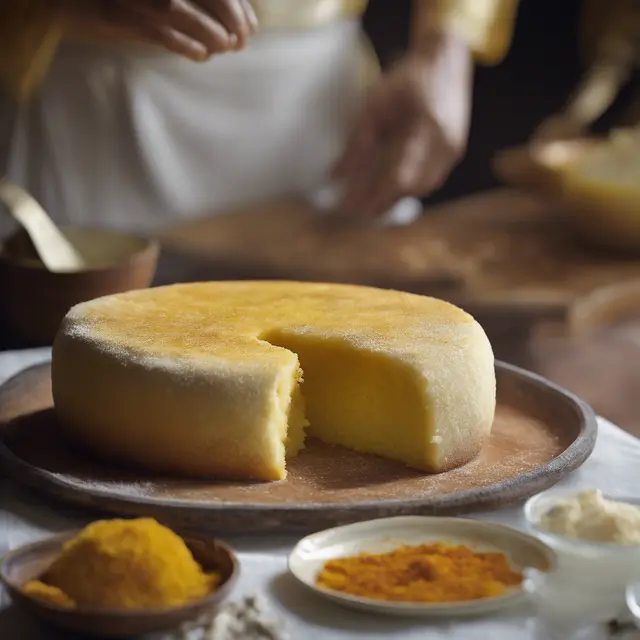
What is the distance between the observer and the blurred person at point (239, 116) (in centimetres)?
215

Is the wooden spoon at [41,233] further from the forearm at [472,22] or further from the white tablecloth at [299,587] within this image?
the forearm at [472,22]

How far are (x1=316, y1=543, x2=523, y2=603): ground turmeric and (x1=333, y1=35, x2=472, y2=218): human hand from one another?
59.0 inches

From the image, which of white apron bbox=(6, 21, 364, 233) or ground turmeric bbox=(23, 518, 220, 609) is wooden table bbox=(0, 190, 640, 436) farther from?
ground turmeric bbox=(23, 518, 220, 609)

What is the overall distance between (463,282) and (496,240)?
413 mm

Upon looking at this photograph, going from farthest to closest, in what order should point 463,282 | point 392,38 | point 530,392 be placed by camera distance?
point 392,38
point 463,282
point 530,392

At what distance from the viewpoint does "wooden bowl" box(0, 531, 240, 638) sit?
80 cm

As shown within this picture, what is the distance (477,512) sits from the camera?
1.05m

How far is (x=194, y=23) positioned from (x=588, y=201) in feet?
3.72

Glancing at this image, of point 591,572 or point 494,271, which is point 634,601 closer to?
point 591,572

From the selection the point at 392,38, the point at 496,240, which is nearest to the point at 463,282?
the point at 496,240

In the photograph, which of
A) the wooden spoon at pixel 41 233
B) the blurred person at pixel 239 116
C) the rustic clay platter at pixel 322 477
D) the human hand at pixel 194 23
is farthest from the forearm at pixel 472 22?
the rustic clay platter at pixel 322 477

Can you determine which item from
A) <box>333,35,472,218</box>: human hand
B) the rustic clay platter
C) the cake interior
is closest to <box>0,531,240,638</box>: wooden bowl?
the rustic clay platter

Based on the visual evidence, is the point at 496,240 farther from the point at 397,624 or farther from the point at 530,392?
the point at 397,624

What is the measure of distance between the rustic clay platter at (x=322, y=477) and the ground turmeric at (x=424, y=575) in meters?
0.09
